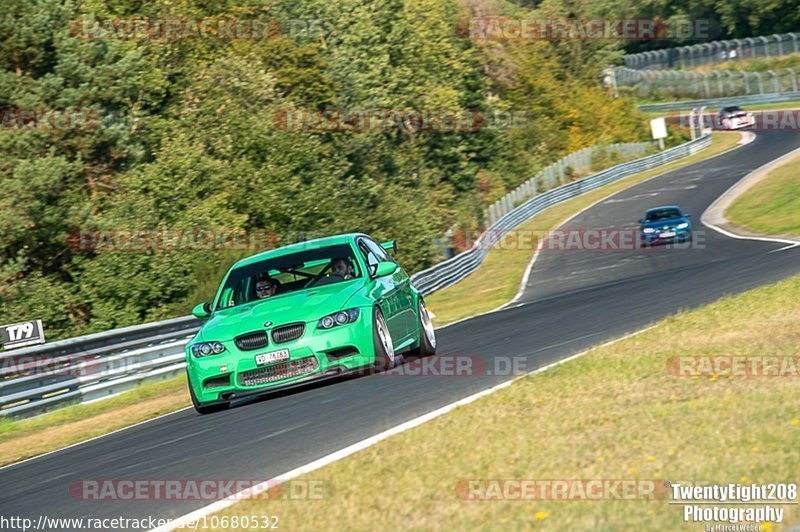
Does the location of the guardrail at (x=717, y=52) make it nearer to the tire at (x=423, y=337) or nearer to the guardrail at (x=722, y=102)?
the guardrail at (x=722, y=102)

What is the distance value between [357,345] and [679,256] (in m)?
20.8

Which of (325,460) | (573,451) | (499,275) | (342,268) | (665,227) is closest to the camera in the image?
(573,451)

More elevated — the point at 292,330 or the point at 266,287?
the point at 266,287

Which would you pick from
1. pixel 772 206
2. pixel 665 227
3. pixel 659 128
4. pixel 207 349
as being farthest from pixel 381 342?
pixel 659 128

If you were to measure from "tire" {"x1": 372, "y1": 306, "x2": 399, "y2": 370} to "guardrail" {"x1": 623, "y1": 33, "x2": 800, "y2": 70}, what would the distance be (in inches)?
3553

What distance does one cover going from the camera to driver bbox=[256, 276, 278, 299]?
12.2 metres

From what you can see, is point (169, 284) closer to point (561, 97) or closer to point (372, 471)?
point (372, 471)

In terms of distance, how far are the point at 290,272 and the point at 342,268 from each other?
618 millimetres

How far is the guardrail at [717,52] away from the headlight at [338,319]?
298 feet

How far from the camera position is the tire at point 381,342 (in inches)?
442

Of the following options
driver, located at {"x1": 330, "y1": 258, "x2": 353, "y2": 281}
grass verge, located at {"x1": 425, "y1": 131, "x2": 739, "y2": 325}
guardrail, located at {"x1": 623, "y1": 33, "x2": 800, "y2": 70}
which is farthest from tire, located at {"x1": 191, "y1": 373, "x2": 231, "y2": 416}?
guardrail, located at {"x1": 623, "y1": 33, "x2": 800, "y2": 70}

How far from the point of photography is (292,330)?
10883 mm

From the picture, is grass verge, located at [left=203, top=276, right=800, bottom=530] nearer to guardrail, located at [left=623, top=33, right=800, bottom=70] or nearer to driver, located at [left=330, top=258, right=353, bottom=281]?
driver, located at [left=330, top=258, right=353, bottom=281]

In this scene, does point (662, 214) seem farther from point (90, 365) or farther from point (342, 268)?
point (342, 268)
